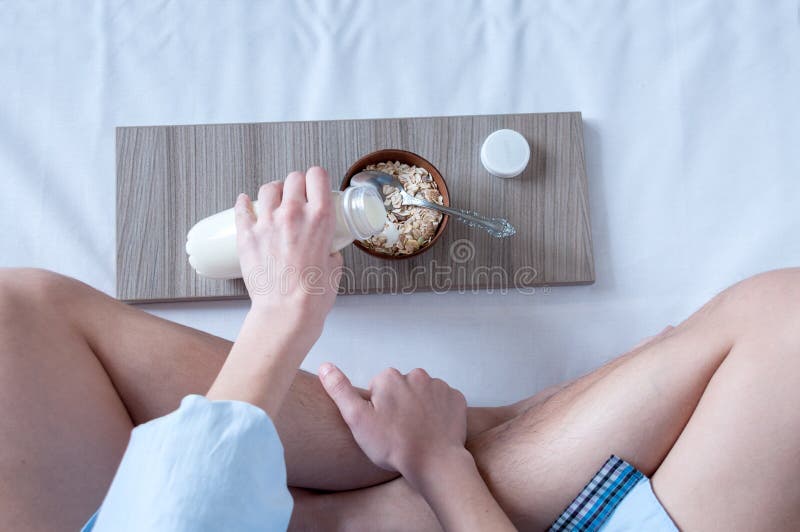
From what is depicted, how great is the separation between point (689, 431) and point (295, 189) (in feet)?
1.07

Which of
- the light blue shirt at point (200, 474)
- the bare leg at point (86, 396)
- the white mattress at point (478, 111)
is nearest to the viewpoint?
the light blue shirt at point (200, 474)

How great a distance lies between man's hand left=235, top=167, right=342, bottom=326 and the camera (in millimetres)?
416

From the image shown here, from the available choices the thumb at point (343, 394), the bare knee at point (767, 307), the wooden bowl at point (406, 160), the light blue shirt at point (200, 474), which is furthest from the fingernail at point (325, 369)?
the bare knee at point (767, 307)

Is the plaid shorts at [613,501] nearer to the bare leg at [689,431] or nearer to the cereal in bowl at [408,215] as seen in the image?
the bare leg at [689,431]

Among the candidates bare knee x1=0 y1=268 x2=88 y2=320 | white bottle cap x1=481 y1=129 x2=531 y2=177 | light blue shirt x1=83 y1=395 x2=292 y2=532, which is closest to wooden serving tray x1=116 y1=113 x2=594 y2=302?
white bottle cap x1=481 y1=129 x2=531 y2=177

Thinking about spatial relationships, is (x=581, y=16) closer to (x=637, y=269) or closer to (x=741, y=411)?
(x=637, y=269)

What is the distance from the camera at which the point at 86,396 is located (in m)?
0.45

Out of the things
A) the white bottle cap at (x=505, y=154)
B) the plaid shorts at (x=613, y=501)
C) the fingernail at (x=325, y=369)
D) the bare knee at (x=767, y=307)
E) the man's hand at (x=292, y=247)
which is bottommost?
the plaid shorts at (x=613, y=501)

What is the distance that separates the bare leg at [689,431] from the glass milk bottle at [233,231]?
208 millimetres

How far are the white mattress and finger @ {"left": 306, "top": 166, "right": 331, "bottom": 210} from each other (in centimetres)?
22

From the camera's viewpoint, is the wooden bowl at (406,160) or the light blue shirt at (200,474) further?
the wooden bowl at (406,160)

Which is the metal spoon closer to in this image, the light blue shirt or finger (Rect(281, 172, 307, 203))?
finger (Rect(281, 172, 307, 203))

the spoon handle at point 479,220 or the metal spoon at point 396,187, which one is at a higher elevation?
the metal spoon at point 396,187

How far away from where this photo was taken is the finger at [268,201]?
43 centimetres
